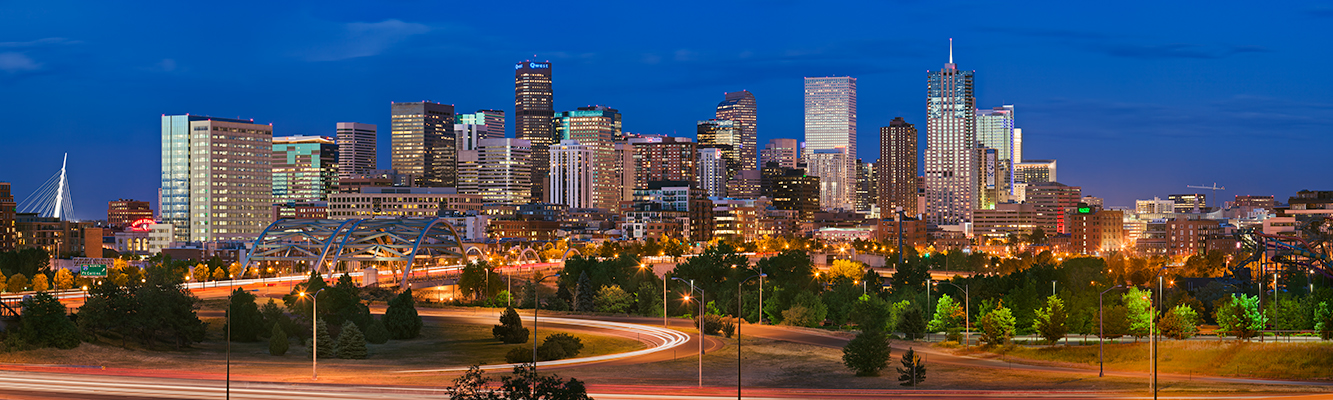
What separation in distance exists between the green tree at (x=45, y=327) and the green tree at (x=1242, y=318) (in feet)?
248

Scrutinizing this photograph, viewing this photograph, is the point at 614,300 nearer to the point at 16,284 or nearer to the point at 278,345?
the point at 278,345

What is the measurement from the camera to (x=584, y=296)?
12900cm

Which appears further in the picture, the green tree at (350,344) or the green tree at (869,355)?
the green tree at (350,344)

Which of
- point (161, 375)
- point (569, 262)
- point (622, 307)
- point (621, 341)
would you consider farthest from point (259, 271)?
point (161, 375)

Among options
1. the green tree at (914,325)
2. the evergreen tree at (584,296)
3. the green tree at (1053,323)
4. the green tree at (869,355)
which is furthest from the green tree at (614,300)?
the green tree at (869,355)

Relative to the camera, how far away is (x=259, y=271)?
604 feet

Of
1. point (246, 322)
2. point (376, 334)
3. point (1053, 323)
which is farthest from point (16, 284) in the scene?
point (1053, 323)

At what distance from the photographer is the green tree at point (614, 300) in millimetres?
124375

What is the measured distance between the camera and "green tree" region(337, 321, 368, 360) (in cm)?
7750

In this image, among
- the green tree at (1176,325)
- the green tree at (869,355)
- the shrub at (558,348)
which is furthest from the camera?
the green tree at (1176,325)

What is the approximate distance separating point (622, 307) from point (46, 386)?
235 feet

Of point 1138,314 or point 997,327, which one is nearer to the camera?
point 997,327

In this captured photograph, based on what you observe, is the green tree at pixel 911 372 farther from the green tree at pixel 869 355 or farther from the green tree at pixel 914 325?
the green tree at pixel 914 325

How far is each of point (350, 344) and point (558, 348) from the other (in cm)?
1288
